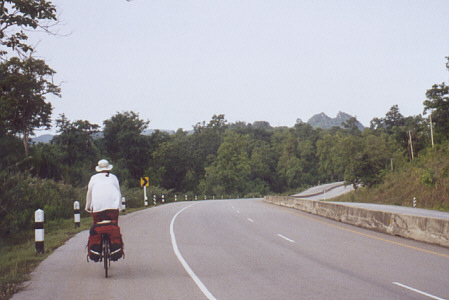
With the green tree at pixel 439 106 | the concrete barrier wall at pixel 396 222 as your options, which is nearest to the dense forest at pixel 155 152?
the green tree at pixel 439 106

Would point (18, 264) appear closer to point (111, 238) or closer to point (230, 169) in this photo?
point (111, 238)

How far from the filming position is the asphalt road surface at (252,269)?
7973 millimetres

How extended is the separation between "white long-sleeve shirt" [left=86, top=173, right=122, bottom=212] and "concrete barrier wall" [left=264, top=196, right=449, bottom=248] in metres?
9.56

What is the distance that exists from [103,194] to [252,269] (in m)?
3.41

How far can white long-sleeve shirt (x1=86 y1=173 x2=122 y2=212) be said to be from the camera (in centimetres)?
927

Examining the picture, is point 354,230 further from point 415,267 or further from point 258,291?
point 258,291

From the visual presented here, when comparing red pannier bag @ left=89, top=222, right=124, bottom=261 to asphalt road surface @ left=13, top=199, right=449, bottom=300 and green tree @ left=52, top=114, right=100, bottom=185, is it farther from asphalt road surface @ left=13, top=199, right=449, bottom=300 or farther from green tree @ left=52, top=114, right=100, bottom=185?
green tree @ left=52, top=114, right=100, bottom=185

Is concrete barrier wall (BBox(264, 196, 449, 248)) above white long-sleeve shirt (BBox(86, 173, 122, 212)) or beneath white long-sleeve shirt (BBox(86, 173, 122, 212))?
beneath

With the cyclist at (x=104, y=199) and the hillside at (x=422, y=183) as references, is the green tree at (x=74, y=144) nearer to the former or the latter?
the hillside at (x=422, y=183)

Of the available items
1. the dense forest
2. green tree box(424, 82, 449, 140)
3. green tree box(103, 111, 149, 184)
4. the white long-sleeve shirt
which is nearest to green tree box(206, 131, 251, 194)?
the dense forest

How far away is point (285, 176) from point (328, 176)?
50.9 feet

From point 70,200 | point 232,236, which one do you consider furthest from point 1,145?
point 232,236

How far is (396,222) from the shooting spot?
16969mm

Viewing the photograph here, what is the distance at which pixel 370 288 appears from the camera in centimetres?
829
